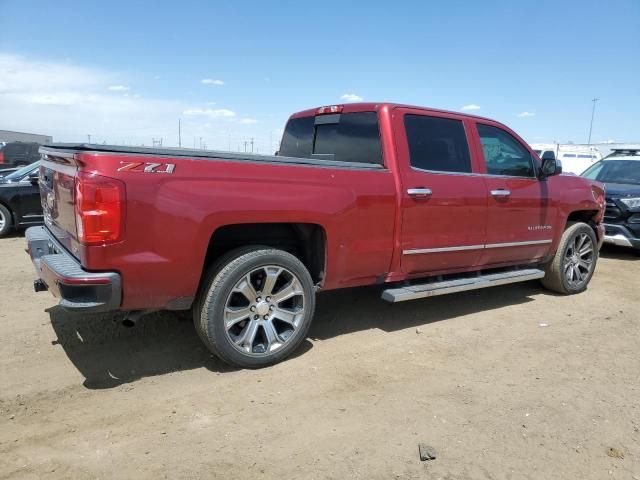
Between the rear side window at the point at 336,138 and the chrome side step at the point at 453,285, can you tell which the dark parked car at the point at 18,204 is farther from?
the chrome side step at the point at 453,285

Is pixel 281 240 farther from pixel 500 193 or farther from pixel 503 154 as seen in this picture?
pixel 503 154

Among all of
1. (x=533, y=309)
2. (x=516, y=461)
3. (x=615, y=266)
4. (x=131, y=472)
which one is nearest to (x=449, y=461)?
(x=516, y=461)

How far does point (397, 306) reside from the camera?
5.37m

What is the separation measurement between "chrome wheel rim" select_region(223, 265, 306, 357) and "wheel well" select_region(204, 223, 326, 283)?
0.30 metres

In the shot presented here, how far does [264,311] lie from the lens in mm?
3707

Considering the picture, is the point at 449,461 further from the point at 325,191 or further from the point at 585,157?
the point at 585,157

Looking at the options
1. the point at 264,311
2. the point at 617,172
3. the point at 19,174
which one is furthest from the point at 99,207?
the point at 617,172

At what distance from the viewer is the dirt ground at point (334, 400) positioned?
2656mm

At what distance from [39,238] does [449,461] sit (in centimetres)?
338

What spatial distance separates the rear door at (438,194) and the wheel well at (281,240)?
0.78m

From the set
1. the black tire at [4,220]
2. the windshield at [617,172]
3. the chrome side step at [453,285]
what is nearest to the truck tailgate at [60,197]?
the chrome side step at [453,285]

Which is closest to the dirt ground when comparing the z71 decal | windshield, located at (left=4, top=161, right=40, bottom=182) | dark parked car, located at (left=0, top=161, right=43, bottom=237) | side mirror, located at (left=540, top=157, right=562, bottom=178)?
the z71 decal

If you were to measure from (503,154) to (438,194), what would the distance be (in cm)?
128

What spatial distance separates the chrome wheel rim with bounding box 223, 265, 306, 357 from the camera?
360 centimetres
